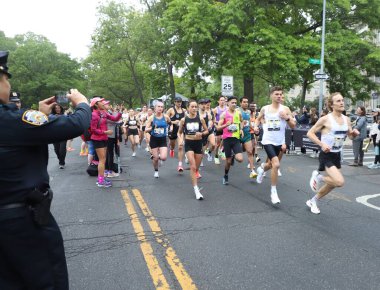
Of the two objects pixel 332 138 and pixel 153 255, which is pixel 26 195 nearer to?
pixel 153 255

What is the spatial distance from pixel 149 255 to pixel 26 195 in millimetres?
2355

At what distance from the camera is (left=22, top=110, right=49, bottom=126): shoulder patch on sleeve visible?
6.74ft

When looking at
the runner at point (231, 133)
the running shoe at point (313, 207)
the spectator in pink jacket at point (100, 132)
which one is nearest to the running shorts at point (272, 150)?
the running shoe at point (313, 207)

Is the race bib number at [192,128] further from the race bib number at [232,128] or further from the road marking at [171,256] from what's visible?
the road marking at [171,256]

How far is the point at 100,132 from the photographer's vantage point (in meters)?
8.02

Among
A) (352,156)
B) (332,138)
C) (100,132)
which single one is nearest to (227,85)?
(352,156)

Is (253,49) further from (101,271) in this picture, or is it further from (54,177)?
(101,271)

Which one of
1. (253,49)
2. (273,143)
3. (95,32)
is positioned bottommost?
(273,143)

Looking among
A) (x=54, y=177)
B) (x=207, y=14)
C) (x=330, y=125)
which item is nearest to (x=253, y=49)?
(x=207, y=14)

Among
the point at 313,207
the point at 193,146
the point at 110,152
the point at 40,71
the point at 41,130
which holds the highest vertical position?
the point at 40,71

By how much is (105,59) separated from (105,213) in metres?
36.4

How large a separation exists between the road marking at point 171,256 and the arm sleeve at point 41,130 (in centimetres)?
199

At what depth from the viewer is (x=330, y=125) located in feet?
19.2

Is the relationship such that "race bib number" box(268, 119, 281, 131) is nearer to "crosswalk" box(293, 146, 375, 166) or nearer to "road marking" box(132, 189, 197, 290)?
"road marking" box(132, 189, 197, 290)
